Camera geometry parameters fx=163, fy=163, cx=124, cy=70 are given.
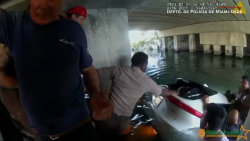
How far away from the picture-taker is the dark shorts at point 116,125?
776 mm

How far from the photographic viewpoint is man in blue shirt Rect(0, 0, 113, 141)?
12.1 inches

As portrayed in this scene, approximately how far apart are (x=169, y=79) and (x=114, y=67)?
1.03 meters

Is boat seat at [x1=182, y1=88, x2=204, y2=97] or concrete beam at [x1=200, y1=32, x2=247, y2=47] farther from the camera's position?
boat seat at [x1=182, y1=88, x2=204, y2=97]

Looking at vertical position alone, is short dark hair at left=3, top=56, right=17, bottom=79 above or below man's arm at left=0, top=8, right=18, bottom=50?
below

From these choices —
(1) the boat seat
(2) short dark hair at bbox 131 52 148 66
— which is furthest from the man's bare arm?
(1) the boat seat

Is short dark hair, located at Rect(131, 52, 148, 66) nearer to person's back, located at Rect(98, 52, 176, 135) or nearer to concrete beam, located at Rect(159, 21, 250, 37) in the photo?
person's back, located at Rect(98, 52, 176, 135)

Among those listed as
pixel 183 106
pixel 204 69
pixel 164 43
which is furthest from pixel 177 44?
pixel 183 106

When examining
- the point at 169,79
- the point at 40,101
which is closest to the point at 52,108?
the point at 40,101

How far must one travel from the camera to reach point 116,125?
818 millimetres

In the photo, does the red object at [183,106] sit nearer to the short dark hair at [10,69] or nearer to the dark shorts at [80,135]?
the dark shorts at [80,135]

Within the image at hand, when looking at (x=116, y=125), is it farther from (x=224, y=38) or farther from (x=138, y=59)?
(x=224, y=38)

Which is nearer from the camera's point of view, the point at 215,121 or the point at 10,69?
the point at 10,69

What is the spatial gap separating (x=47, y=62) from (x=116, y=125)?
0.59 meters

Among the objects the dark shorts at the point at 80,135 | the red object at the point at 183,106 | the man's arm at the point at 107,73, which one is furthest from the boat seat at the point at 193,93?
the dark shorts at the point at 80,135
